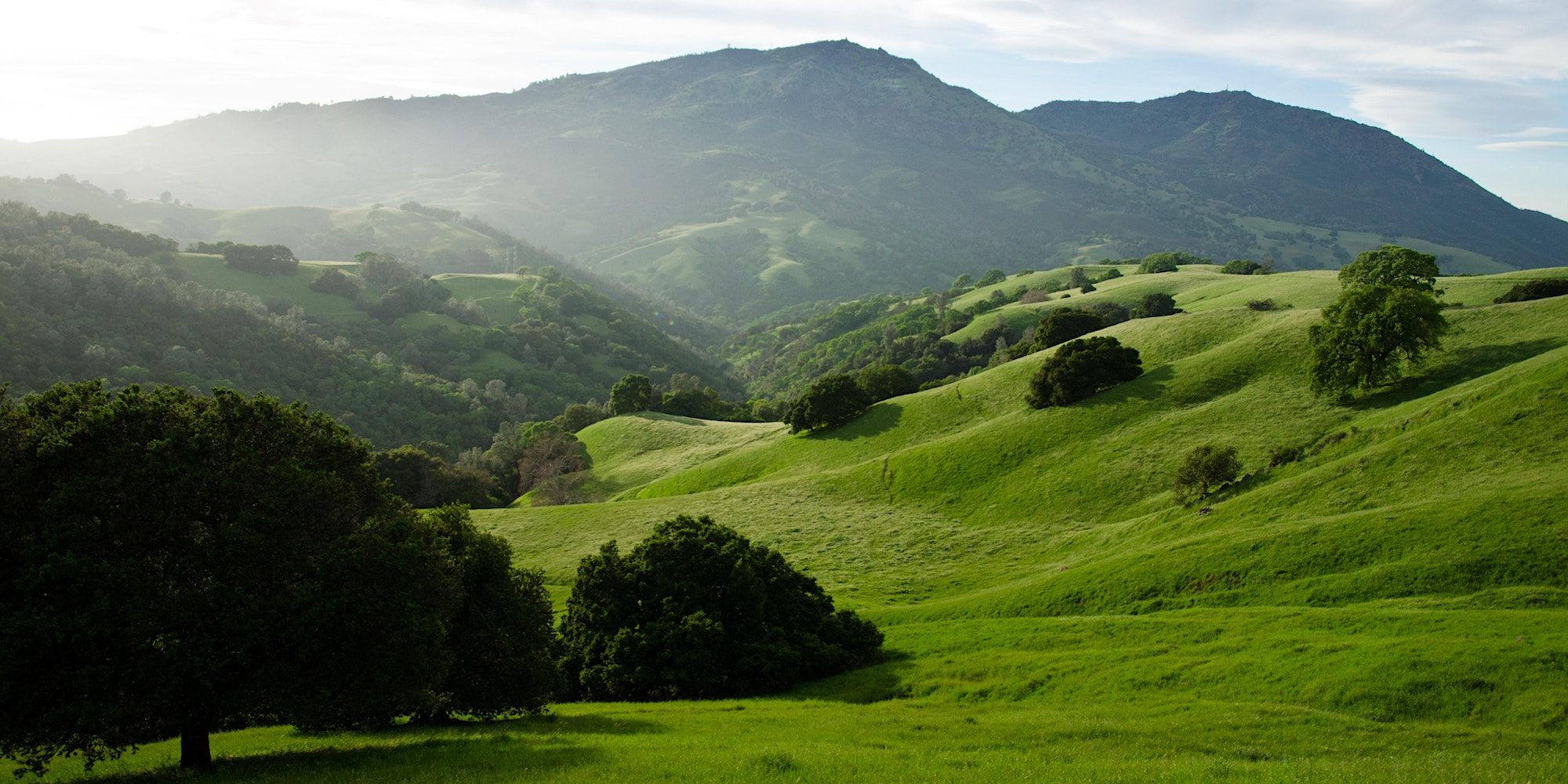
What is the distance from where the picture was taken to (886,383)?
82.7 m

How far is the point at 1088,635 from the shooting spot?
→ 1137 inches

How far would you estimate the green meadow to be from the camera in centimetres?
1669

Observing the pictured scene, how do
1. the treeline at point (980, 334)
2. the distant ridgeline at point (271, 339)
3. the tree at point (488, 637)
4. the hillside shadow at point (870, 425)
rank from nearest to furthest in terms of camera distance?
the tree at point (488, 637)
the hillside shadow at point (870, 425)
the treeline at point (980, 334)
the distant ridgeline at point (271, 339)

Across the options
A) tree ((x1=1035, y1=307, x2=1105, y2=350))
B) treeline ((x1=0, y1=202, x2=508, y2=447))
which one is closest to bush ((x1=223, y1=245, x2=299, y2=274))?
treeline ((x1=0, y1=202, x2=508, y2=447))

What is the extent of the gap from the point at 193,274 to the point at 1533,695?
216281 millimetres

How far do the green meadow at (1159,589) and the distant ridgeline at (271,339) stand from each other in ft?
269

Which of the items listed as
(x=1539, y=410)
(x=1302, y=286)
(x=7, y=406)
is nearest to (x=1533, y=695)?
(x=1539, y=410)

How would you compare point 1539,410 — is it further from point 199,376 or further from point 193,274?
point 193,274

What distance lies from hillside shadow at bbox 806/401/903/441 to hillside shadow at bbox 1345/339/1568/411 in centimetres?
3410

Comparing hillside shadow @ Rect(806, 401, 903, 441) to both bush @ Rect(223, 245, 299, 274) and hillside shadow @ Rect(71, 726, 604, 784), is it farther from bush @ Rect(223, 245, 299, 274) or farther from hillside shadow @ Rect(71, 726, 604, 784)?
bush @ Rect(223, 245, 299, 274)

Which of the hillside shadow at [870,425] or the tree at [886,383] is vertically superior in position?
the tree at [886,383]

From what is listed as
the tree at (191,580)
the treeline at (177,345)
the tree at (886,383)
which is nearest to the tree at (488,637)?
the tree at (191,580)

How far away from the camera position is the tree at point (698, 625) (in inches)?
1109

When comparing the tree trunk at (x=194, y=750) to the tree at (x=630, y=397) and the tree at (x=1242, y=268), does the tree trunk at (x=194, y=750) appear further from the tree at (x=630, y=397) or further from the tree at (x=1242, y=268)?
the tree at (x=1242, y=268)
